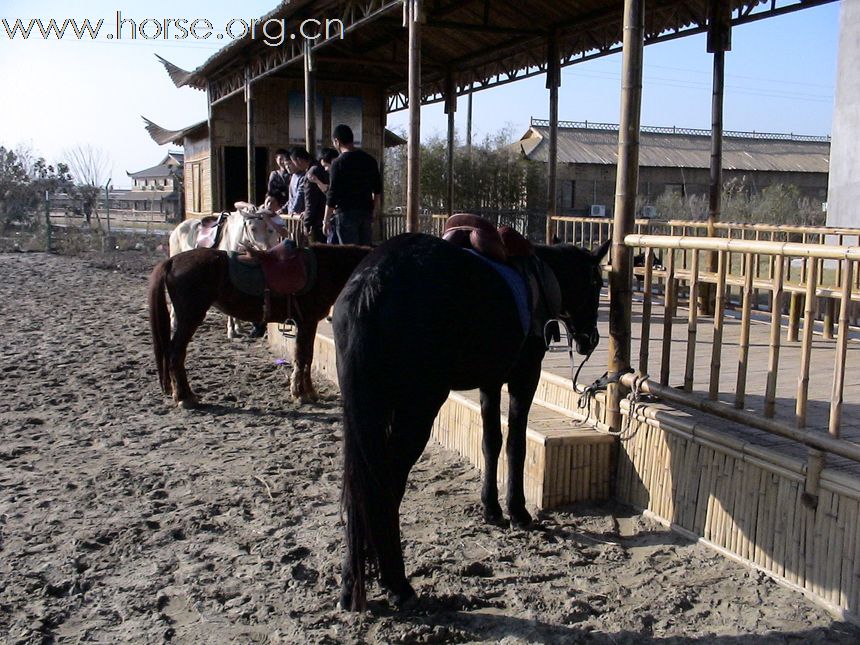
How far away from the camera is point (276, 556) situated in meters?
3.56

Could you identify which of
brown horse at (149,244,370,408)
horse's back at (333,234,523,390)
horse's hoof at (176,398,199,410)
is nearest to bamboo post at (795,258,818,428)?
horse's back at (333,234,523,390)

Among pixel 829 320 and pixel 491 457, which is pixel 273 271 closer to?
pixel 491 457

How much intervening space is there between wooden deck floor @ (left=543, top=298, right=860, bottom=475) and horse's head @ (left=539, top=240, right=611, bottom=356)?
779mm

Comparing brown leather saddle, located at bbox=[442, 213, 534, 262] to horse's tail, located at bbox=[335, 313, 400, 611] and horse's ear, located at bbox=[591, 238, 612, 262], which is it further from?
horse's tail, located at bbox=[335, 313, 400, 611]

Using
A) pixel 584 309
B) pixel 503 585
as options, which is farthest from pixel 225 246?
pixel 503 585

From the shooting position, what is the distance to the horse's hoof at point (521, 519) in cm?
390

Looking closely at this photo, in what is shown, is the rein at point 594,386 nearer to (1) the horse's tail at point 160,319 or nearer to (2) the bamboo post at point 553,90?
(1) the horse's tail at point 160,319

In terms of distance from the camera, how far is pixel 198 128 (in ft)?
60.7

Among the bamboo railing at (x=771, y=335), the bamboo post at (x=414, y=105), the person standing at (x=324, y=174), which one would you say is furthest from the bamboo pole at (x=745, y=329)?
the person standing at (x=324, y=174)

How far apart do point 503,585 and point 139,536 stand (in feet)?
5.75

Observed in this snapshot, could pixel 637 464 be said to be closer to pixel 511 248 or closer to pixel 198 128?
pixel 511 248

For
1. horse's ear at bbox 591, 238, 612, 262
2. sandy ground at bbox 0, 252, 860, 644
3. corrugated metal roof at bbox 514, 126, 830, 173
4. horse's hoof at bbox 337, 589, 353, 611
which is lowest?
sandy ground at bbox 0, 252, 860, 644

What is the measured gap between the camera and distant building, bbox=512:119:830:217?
38625 millimetres

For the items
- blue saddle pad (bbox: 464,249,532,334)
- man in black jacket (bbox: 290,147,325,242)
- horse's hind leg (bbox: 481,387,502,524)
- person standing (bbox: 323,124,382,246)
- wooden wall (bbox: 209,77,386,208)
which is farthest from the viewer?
wooden wall (bbox: 209,77,386,208)
